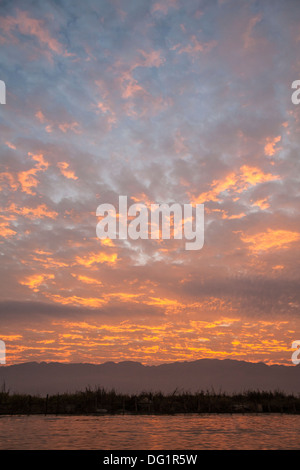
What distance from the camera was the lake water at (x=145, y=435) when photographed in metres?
22.1

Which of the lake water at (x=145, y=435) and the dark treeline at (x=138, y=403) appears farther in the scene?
the dark treeline at (x=138, y=403)

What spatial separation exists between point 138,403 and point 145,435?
19.1m

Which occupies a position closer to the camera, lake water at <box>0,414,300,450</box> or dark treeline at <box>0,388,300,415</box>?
lake water at <box>0,414,300,450</box>

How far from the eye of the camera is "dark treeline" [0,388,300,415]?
137 ft

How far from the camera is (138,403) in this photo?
4403 centimetres

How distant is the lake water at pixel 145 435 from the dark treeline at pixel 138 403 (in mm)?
6558

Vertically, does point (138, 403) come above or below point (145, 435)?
below

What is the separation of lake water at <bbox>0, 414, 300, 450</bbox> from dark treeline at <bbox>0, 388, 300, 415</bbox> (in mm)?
6558

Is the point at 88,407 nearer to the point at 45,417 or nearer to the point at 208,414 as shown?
the point at 45,417

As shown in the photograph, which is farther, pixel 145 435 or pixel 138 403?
pixel 138 403

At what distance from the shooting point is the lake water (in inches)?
871
